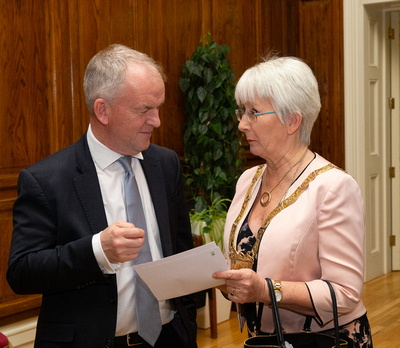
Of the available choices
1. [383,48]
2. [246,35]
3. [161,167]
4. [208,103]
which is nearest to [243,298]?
A: [161,167]

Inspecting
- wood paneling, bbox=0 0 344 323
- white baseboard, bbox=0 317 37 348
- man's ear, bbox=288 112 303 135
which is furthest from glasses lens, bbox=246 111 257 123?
white baseboard, bbox=0 317 37 348

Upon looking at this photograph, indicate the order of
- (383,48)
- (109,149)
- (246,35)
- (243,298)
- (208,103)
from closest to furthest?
(243,298) < (109,149) < (208,103) < (246,35) < (383,48)

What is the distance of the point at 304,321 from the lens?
195cm

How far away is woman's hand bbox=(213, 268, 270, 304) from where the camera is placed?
70.2 inches

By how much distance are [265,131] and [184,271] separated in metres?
0.63

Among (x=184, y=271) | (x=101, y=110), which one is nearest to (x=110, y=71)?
(x=101, y=110)

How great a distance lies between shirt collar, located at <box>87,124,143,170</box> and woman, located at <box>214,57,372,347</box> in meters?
0.50

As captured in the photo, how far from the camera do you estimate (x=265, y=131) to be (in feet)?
6.89

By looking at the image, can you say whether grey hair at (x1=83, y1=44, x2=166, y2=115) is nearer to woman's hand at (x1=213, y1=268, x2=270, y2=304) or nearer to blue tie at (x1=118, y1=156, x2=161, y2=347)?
blue tie at (x1=118, y1=156, x2=161, y2=347)

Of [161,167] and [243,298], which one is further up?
[161,167]

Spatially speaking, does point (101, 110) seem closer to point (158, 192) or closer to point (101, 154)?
point (101, 154)

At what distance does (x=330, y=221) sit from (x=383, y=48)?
499 cm

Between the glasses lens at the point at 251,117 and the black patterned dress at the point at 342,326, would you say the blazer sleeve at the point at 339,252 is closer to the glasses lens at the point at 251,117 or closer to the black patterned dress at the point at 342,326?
the black patterned dress at the point at 342,326

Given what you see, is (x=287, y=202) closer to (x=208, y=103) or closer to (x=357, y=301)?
(x=357, y=301)
